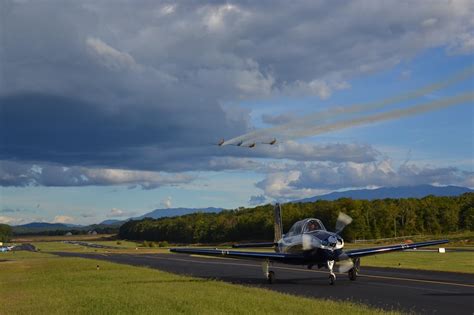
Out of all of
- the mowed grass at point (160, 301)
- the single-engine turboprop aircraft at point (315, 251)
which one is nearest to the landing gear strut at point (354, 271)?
the single-engine turboprop aircraft at point (315, 251)

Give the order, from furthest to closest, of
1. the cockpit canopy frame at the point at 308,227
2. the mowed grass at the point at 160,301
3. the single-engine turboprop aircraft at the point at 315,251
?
the cockpit canopy frame at the point at 308,227 < the single-engine turboprop aircraft at the point at 315,251 < the mowed grass at the point at 160,301

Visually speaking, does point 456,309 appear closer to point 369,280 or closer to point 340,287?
point 340,287

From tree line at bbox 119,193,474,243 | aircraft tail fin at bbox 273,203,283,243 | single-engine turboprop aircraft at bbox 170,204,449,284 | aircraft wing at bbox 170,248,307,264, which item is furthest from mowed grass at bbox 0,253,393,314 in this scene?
tree line at bbox 119,193,474,243

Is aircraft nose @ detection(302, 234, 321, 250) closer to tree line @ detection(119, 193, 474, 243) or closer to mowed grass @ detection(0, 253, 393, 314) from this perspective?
mowed grass @ detection(0, 253, 393, 314)

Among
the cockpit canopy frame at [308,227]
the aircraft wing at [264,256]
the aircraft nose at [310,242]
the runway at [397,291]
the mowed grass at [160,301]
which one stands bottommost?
the runway at [397,291]

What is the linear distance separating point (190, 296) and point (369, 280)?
1167cm

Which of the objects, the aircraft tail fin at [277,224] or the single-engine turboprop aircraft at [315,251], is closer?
the single-engine turboprop aircraft at [315,251]

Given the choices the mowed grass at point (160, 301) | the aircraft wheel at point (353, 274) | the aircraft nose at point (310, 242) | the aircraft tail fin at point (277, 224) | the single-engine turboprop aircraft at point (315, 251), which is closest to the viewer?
the mowed grass at point (160, 301)

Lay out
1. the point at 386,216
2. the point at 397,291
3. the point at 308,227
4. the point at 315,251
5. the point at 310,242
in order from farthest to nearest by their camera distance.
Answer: the point at 386,216, the point at 308,227, the point at 310,242, the point at 315,251, the point at 397,291

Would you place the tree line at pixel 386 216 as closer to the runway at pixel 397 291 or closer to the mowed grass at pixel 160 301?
the runway at pixel 397 291

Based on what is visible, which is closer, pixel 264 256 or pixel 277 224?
pixel 264 256

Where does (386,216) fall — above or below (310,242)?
above

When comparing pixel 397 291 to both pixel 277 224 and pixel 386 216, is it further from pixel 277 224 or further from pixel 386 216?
pixel 386 216

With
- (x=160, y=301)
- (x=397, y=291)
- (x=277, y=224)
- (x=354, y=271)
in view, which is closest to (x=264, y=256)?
(x=354, y=271)
